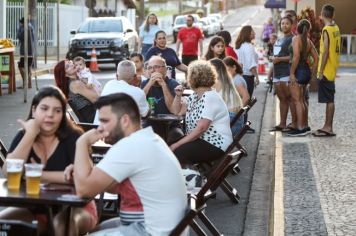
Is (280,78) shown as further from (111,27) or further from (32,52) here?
(111,27)

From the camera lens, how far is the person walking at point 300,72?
43.0 ft

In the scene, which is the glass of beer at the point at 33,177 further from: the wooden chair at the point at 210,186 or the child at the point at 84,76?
the child at the point at 84,76

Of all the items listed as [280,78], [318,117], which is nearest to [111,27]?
[318,117]

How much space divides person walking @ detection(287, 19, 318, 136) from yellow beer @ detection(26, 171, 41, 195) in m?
8.20

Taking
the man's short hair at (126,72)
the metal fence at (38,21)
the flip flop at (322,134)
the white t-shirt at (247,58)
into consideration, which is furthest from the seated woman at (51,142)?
the metal fence at (38,21)

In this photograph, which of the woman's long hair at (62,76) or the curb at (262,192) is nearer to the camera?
the curb at (262,192)

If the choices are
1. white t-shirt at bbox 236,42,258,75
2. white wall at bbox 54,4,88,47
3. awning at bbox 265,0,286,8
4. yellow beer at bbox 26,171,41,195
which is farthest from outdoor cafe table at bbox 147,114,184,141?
white wall at bbox 54,4,88,47

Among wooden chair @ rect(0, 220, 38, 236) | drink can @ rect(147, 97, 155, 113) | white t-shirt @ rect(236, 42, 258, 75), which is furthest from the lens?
white t-shirt @ rect(236, 42, 258, 75)

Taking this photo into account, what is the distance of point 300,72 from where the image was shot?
13.3 meters

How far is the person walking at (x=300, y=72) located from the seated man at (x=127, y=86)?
13.9 ft

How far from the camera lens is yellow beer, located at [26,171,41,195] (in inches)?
209

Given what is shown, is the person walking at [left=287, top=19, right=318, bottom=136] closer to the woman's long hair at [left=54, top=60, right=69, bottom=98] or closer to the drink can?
the drink can

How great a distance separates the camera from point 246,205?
904 cm

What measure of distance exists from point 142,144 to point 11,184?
953 mm
